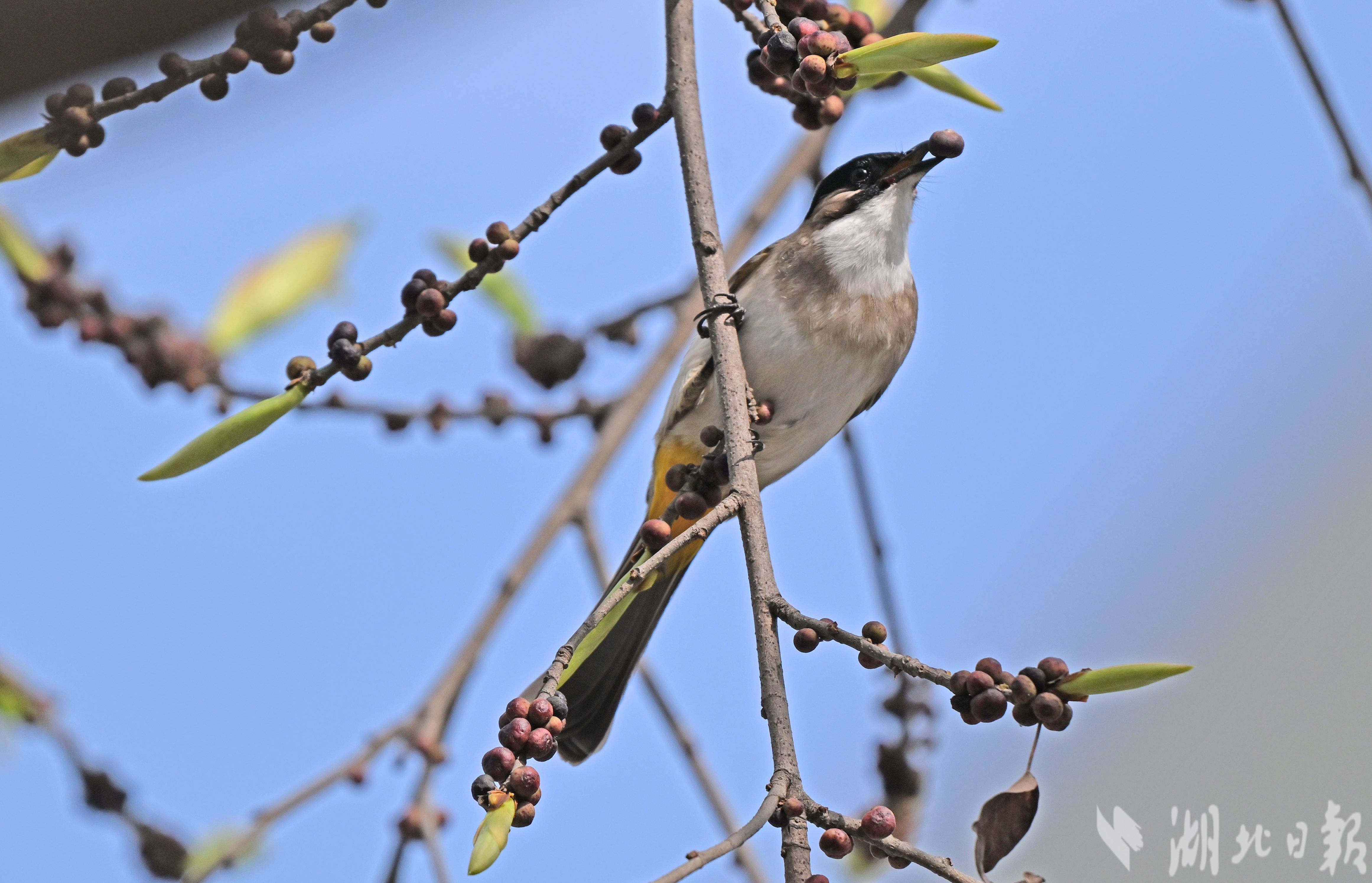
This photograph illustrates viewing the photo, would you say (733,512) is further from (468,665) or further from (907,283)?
(907,283)

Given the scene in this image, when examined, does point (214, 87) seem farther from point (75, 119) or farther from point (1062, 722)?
point (1062, 722)

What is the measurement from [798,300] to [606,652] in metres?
0.95

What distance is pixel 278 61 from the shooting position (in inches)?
68.1

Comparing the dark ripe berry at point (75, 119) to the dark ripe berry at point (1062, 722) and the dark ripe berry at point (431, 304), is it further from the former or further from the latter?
the dark ripe berry at point (1062, 722)

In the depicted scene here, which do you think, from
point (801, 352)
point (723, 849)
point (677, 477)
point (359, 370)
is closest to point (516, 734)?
point (723, 849)

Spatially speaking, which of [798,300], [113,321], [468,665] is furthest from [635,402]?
[113,321]

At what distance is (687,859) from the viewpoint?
1180mm

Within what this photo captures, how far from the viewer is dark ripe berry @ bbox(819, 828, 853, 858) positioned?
4.40 ft

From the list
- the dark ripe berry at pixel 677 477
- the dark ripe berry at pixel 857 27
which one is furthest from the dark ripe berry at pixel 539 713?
the dark ripe berry at pixel 857 27

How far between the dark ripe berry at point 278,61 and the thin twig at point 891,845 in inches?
50.2

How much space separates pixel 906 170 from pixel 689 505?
4.69 ft

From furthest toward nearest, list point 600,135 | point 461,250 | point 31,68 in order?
1. point 461,250
2. point 600,135
3. point 31,68

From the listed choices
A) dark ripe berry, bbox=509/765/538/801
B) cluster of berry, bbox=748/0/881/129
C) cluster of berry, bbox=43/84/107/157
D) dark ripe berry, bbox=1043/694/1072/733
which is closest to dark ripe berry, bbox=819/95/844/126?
cluster of berry, bbox=748/0/881/129

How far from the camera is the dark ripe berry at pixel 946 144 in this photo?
5.98 feet
